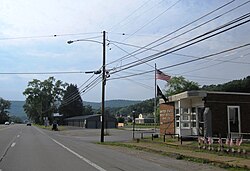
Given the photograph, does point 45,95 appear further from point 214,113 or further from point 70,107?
point 214,113

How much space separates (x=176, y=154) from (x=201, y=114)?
409 inches

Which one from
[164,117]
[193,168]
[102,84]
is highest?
[102,84]

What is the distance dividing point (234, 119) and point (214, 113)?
195 centimetres

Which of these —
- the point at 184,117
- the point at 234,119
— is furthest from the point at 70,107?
the point at 234,119

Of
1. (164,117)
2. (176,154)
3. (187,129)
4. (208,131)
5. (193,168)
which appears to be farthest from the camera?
(164,117)

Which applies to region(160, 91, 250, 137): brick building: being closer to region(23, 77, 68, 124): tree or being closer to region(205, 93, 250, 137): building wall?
region(205, 93, 250, 137): building wall

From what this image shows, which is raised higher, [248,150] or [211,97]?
[211,97]

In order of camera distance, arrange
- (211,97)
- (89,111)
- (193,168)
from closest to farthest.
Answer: (193,168) < (211,97) < (89,111)

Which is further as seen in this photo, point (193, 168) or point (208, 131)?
point (208, 131)

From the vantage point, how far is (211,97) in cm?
2708

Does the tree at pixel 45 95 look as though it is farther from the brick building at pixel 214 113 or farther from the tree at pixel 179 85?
the brick building at pixel 214 113

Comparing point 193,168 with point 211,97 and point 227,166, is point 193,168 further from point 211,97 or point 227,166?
point 211,97

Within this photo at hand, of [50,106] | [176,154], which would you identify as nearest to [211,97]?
[176,154]

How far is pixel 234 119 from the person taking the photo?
27766mm
